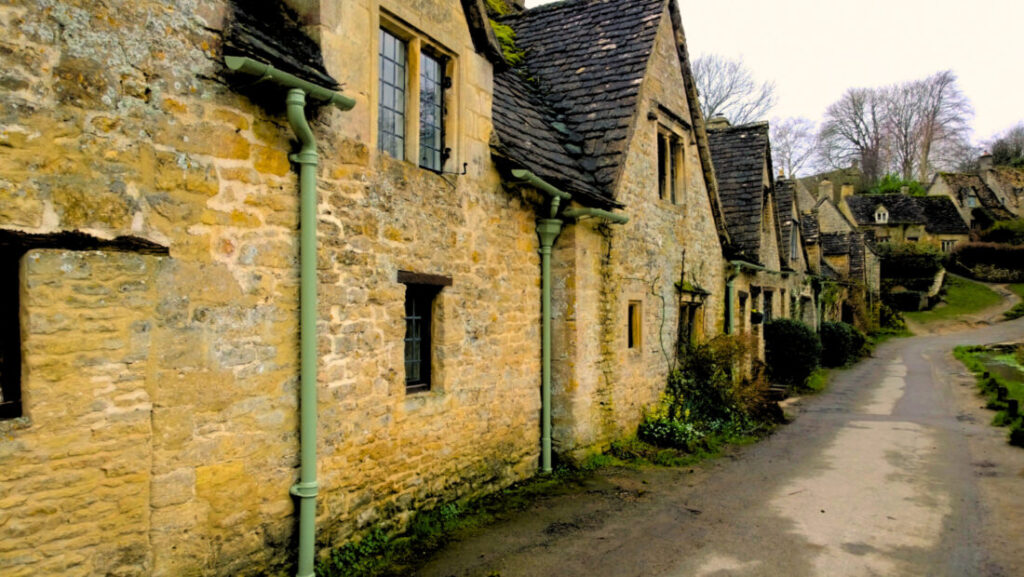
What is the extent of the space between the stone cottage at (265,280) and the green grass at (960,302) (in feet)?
151

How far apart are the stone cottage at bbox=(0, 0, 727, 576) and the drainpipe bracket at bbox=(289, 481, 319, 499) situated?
0.06 ft

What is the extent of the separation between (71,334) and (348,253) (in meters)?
2.43

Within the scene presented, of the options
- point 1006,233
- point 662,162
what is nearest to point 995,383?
point 662,162

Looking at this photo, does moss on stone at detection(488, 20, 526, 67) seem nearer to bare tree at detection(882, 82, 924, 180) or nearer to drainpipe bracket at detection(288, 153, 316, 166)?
drainpipe bracket at detection(288, 153, 316, 166)

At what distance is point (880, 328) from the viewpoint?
44.1 metres

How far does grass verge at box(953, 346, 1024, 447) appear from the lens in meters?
13.5

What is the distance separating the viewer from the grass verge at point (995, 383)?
13502 millimetres

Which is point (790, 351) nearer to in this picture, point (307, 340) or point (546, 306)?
point (546, 306)

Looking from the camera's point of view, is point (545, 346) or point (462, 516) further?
point (545, 346)

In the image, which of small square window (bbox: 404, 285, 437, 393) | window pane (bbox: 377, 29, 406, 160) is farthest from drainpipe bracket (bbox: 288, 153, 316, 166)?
small square window (bbox: 404, 285, 437, 393)

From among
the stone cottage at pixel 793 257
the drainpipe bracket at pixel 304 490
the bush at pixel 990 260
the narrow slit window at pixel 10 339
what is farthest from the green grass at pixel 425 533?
the bush at pixel 990 260

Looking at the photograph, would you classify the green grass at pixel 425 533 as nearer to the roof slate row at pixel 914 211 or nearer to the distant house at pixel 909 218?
the distant house at pixel 909 218

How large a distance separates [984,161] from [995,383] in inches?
2551

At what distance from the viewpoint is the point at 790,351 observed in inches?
876
